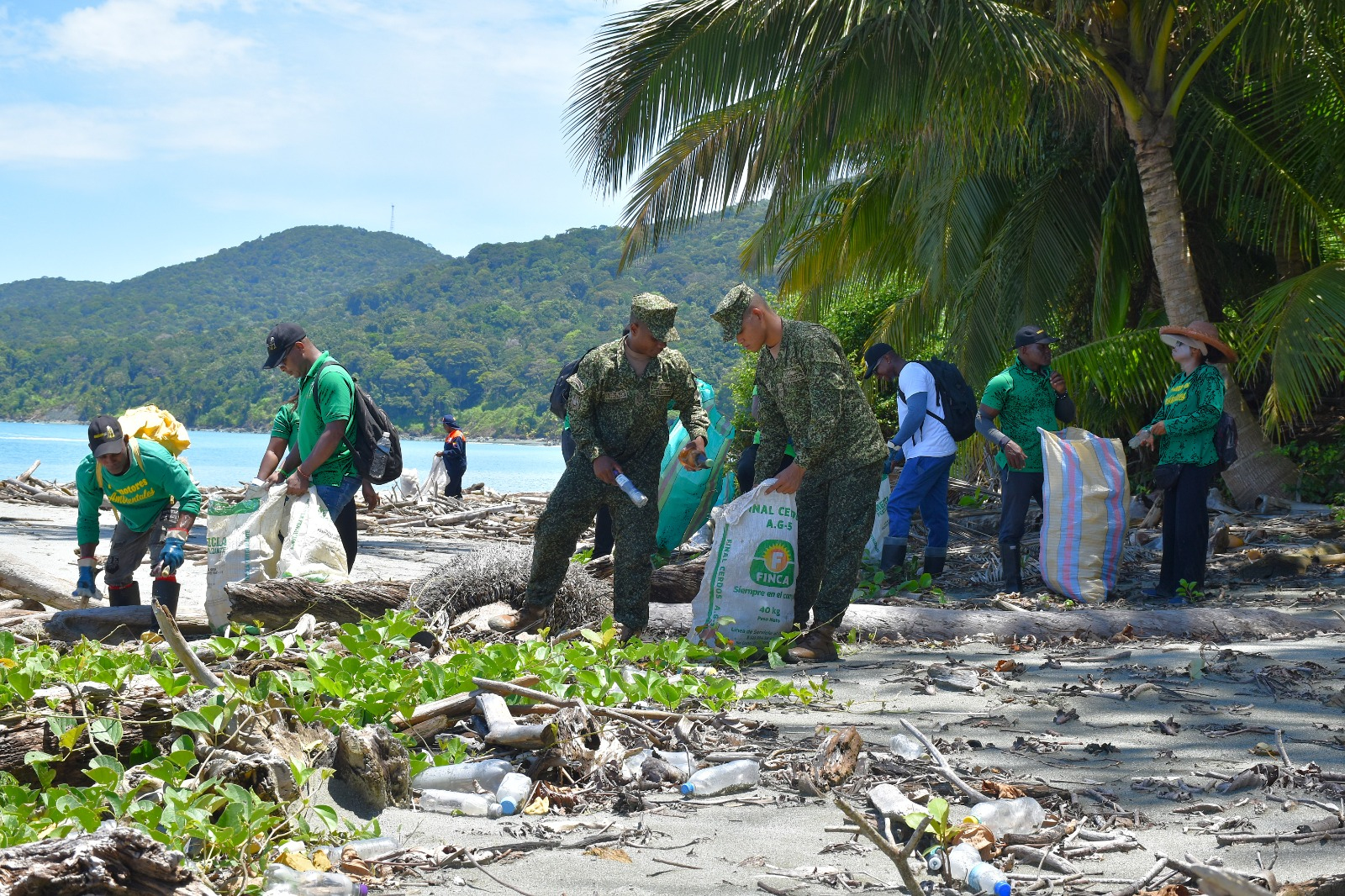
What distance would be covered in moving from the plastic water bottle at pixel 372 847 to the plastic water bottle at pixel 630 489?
2.98m

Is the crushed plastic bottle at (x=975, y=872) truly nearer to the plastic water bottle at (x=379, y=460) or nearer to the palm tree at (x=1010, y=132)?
the plastic water bottle at (x=379, y=460)

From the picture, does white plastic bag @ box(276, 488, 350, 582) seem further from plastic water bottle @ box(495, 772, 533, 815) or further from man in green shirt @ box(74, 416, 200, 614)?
plastic water bottle @ box(495, 772, 533, 815)

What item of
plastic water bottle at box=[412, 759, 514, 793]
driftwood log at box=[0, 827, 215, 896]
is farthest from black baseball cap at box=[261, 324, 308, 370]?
driftwood log at box=[0, 827, 215, 896]

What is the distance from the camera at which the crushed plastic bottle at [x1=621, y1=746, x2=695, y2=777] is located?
328 centimetres

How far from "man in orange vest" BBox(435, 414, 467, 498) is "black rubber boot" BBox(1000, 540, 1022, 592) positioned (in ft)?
43.2

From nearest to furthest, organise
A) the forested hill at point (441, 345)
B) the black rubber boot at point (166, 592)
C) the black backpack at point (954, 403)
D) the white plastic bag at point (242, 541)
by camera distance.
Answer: the white plastic bag at point (242, 541) < the black rubber boot at point (166, 592) < the black backpack at point (954, 403) < the forested hill at point (441, 345)

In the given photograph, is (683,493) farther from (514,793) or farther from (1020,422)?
(514,793)

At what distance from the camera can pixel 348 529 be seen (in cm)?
660

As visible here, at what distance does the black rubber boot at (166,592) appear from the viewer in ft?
20.4

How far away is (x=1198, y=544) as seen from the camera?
279 inches

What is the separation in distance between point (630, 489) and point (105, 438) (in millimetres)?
3025

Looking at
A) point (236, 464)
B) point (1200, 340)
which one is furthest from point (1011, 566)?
point (236, 464)

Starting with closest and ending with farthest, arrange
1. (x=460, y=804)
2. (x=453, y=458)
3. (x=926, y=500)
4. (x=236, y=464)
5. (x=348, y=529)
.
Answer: (x=460, y=804) < (x=348, y=529) < (x=926, y=500) < (x=453, y=458) < (x=236, y=464)

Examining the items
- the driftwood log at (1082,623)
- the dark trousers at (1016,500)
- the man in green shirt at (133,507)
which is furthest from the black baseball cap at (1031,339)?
the man in green shirt at (133,507)
